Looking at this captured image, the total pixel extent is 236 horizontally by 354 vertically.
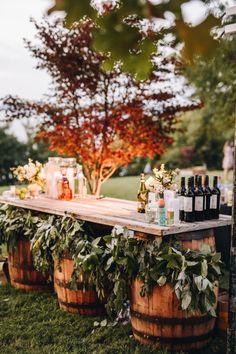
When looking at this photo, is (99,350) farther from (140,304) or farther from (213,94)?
(213,94)

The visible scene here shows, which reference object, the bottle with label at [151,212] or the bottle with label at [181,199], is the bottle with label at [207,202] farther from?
the bottle with label at [151,212]

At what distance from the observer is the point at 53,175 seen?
5551mm

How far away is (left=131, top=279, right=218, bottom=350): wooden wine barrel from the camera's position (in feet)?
12.3

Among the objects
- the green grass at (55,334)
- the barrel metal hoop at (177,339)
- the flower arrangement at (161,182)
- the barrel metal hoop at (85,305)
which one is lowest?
the green grass at (55,334)

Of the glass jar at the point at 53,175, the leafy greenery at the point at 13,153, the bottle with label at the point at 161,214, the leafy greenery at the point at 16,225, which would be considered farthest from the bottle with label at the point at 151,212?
the leafy greenery at the point at 13,153

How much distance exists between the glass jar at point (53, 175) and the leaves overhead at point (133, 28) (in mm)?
4278

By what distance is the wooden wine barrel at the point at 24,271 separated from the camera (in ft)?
17.4

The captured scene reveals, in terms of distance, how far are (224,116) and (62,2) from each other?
14.9 m

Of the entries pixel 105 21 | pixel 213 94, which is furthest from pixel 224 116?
pixel 105 21

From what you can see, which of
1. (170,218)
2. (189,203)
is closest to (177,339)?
(170,218)

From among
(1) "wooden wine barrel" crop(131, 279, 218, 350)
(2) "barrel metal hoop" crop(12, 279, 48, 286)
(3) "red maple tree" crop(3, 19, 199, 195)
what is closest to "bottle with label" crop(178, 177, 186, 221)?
(1) "wooden wine barrel" crop(131, 279, 218, 350)

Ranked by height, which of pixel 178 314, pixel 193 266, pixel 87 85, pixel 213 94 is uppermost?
pixel 213 94

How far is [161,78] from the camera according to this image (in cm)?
698

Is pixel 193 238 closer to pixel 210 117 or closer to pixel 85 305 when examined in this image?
pixel 85 305
